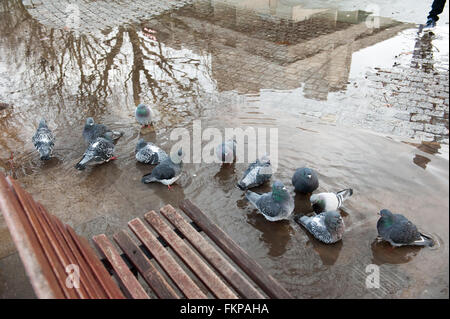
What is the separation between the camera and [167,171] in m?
5.02

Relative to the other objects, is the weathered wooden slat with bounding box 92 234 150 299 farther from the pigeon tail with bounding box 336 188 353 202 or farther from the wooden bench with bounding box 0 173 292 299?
the pigeon tail with bounding box 336 188 353 202

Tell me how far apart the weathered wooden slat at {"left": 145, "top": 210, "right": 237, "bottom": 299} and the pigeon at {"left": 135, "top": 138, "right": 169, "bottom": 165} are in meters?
1.92

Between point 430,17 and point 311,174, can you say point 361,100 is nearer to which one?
point 311,174

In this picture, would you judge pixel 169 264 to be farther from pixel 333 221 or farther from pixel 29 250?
pixel 333 221

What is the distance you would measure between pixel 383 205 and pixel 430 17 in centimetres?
721

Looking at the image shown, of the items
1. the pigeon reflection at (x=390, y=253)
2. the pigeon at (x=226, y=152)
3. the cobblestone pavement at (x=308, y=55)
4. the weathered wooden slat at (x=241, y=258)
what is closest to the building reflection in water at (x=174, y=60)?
the cobblestone pavement at (x=308, y=55)

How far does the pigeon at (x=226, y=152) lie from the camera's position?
529 cm

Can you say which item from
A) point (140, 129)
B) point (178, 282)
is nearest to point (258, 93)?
point (140, 129)

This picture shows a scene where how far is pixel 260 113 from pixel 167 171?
7.99ft

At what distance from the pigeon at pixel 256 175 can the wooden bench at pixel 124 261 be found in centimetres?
141

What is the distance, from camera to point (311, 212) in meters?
4.76

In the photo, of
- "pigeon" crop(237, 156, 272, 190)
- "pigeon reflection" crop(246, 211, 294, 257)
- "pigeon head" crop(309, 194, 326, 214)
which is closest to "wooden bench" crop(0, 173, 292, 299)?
"pigeon reflection" crop(246, 211, 294, 257)

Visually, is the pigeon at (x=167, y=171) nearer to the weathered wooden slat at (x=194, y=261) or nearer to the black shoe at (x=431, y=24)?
the weathered wooden slat at (x=194, y=261)

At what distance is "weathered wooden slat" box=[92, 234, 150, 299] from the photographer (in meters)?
2.93
